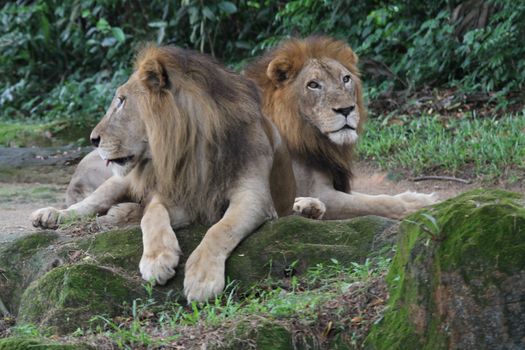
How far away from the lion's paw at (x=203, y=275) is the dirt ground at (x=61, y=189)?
9.64ft

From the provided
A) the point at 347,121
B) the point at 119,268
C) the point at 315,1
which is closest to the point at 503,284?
the point at 119,268

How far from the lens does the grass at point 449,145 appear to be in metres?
8.26

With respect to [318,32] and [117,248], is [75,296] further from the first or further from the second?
[318,32]

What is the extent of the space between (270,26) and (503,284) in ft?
34.7

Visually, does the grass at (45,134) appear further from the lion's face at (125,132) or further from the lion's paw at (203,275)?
the lion's paw at (203,275)

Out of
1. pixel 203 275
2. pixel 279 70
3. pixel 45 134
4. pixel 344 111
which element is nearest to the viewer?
pixel 203 275

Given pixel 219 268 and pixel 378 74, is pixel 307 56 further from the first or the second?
pixel 378 74

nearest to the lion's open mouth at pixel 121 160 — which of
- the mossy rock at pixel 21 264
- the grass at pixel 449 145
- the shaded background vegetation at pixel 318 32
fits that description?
the mossy rock at pixel 21 264

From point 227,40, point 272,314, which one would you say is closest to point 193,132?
point 272,314

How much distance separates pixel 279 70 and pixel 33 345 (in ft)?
11.8

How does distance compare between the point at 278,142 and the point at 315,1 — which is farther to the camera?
the point at 315,1

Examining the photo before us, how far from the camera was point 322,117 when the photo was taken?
638 centimetres

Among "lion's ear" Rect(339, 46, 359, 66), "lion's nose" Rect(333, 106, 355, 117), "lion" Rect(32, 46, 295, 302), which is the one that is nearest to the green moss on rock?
"lion" Rect(32, 46, 295, 302)

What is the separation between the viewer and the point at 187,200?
4.96 meters
